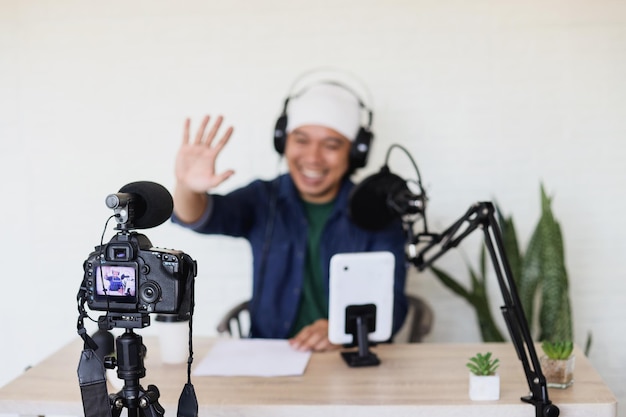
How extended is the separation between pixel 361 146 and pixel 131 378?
1559 mm

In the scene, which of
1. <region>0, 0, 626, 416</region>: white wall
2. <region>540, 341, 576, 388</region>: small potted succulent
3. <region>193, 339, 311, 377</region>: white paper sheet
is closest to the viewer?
<region>540, 341, 576, 388</region>: small potted succulent

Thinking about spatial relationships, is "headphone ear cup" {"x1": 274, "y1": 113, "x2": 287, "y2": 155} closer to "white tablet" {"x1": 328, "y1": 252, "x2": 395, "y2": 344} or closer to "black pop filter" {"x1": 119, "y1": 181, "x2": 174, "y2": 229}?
"white tablet" {"x1": 328, "y1": 252, "x2": 395, "y2": 344}

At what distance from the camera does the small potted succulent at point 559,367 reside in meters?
2.07

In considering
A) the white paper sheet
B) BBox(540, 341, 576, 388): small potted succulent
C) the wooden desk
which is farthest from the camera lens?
BBox(540, 341, 576, 388): small potted succulent

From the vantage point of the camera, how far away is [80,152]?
358 cm

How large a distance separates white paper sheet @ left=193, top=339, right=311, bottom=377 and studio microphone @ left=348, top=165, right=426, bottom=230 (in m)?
0.44

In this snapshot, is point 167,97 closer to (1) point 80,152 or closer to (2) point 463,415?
(1) point 80,152

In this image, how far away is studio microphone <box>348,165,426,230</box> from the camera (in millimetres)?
2266

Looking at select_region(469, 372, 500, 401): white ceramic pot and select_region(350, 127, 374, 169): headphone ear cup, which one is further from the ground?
select_region(350, 127, 374, 169): headphone ear cup

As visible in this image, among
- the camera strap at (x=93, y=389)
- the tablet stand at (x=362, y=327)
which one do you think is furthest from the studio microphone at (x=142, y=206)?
the tablet stand at (x=362, y=327)

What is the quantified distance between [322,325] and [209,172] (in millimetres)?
587

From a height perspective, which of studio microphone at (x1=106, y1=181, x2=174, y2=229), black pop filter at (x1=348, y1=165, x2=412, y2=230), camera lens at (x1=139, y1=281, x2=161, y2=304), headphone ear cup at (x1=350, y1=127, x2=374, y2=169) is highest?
headphone ear cup at (x1=350, y1=127, x2=374, y2=169)

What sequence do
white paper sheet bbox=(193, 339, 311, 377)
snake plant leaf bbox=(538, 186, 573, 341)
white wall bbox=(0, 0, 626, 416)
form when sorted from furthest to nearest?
white wall bbox=(0, 0, 626, 416) → snake plant leaf bbox=(538, 186, 573, 341) → white paper sheet bbox=(193, 339, 311, 377)

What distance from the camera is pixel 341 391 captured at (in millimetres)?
2064
